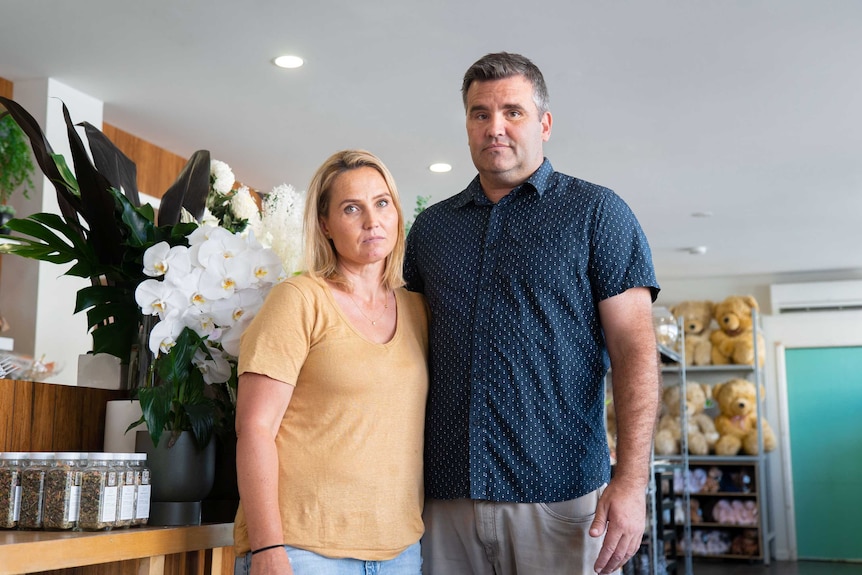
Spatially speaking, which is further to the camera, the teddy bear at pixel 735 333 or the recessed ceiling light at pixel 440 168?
the teddy bear at pixel 735 333

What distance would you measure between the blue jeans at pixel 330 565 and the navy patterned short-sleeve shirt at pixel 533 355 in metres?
0.16

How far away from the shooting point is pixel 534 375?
5.20ft

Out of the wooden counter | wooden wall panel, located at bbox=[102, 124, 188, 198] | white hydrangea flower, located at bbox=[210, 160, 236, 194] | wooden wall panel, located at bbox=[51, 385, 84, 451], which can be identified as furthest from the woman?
wooden wall panel, located at bbox=[102, 124, 188, 198]

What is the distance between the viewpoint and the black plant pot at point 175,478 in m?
1.52

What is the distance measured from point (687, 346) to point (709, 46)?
504 centimetres

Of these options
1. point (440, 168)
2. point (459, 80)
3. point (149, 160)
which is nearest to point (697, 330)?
point (440, 168)

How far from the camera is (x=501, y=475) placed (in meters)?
1.57

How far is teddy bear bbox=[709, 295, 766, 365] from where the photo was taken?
8047 millimetres

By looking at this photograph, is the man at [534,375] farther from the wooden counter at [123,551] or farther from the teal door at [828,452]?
the teal door at [828,452]

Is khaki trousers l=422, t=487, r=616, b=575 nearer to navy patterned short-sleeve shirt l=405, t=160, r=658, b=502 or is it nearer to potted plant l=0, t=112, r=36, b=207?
navy patterned short-sleeve shirt l=405, t=160, r=658, b=502

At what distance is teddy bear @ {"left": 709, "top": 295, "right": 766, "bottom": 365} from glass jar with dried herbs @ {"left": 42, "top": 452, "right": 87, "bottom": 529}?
292 inches

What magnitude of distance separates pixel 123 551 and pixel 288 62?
282 centimetres

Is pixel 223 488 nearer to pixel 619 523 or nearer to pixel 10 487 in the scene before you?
pixel 10 487

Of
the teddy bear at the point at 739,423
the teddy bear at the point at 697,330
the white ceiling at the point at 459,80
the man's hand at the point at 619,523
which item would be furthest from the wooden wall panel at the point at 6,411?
the teddy bear at the point at 697,330
